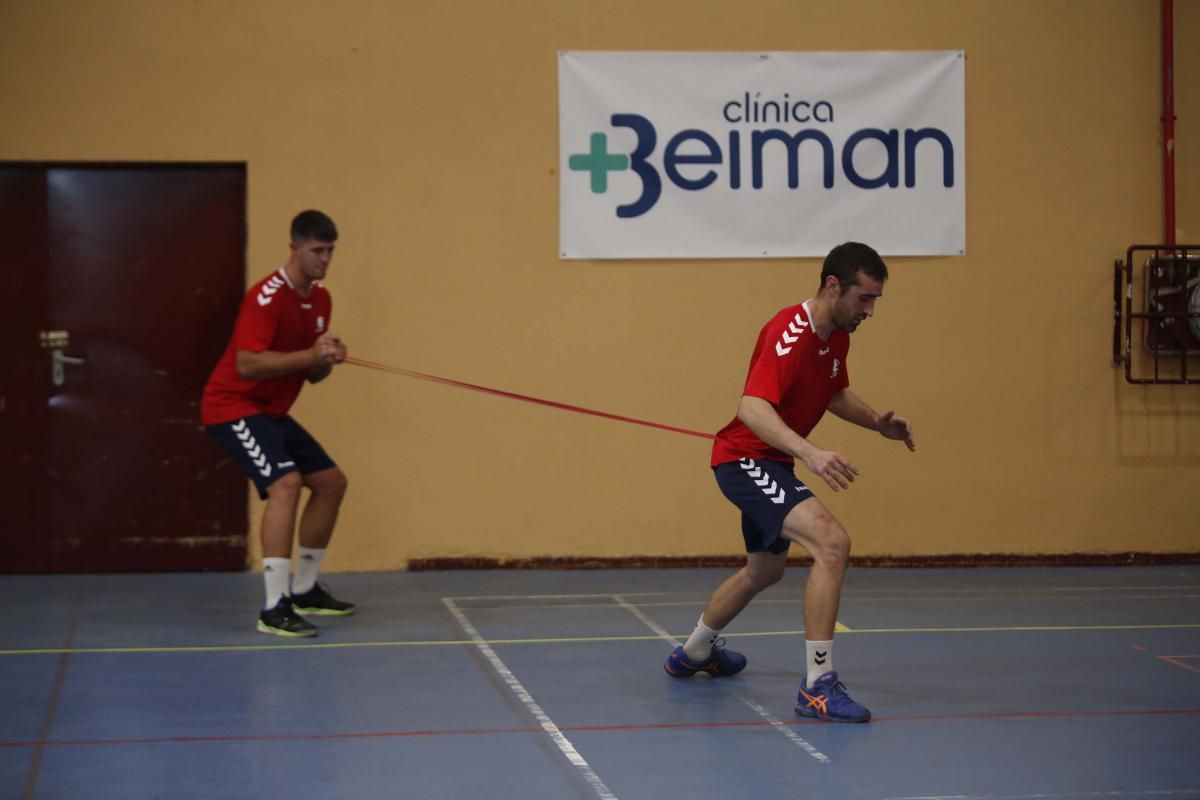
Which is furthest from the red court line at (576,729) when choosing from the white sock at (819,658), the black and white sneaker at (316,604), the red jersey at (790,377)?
the black and white sneaker at (316,604)

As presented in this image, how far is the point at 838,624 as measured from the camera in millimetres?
6918

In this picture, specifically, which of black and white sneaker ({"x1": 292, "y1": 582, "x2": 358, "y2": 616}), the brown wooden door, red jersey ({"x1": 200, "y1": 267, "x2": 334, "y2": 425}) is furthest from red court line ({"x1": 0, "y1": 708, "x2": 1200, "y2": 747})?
the brown wooden door

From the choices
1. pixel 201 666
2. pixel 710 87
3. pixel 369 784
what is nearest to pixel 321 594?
pixel 201 666

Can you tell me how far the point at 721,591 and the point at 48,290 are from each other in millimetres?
4755

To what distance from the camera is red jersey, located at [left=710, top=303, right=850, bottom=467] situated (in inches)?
203

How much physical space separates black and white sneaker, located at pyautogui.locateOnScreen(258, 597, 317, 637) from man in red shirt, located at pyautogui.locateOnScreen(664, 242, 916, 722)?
200 cm

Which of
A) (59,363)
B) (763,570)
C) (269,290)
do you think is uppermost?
(269,290)

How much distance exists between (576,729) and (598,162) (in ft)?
14.4

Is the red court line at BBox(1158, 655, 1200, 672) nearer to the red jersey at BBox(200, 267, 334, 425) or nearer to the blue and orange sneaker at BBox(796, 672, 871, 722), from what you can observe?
the blue and orange sneaker at BBox(796, 672, 871, 722)

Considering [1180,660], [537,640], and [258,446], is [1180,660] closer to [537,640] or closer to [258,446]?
[537,640]

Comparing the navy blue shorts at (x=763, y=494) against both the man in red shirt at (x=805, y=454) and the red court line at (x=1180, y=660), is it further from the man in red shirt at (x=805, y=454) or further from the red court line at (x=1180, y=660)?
the red court line at (x=1180, y=660)

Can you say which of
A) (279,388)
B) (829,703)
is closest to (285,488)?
(279,388)

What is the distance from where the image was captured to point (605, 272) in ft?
28.4

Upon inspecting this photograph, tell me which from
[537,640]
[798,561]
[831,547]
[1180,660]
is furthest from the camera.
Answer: [798,561]
